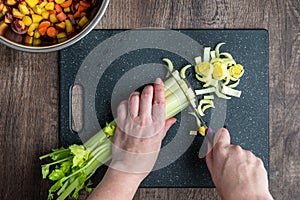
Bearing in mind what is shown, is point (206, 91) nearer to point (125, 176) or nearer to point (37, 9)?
point (125, 176)

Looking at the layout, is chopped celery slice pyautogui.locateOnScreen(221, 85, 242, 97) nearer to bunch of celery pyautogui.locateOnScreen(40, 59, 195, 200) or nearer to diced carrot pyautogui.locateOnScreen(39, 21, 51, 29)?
bunch of celery pyautogui.locateOnScreen(40, 59, 195, 200)

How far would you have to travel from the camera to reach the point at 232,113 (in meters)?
1.39

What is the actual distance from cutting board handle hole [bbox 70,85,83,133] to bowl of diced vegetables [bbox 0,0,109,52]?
0.53 feet

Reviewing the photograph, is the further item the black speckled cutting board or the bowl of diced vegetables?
the black speckled cutting board

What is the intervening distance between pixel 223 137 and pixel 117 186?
0.29m

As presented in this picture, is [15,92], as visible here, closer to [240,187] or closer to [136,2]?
[136,2]

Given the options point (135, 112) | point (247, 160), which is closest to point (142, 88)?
point (135, 112)

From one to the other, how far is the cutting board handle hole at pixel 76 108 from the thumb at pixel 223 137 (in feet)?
1.15

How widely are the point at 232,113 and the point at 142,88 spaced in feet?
0.79

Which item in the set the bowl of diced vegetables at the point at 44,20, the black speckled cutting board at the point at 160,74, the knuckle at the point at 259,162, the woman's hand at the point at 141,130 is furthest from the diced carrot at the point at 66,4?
the knuckle at the point at 259,162

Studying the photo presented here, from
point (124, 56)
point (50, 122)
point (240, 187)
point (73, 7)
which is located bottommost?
point (240, 187)

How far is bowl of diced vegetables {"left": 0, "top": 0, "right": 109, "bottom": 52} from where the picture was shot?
4.18ft

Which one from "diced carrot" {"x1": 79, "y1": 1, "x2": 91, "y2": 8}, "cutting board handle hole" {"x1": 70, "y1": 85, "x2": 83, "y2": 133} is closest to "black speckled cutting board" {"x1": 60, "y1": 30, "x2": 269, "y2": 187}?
"cutting board handle hole" {"x1": 70, "y1": 85, "x2": 83, "y2": 133}

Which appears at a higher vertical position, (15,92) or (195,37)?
(195,37)
